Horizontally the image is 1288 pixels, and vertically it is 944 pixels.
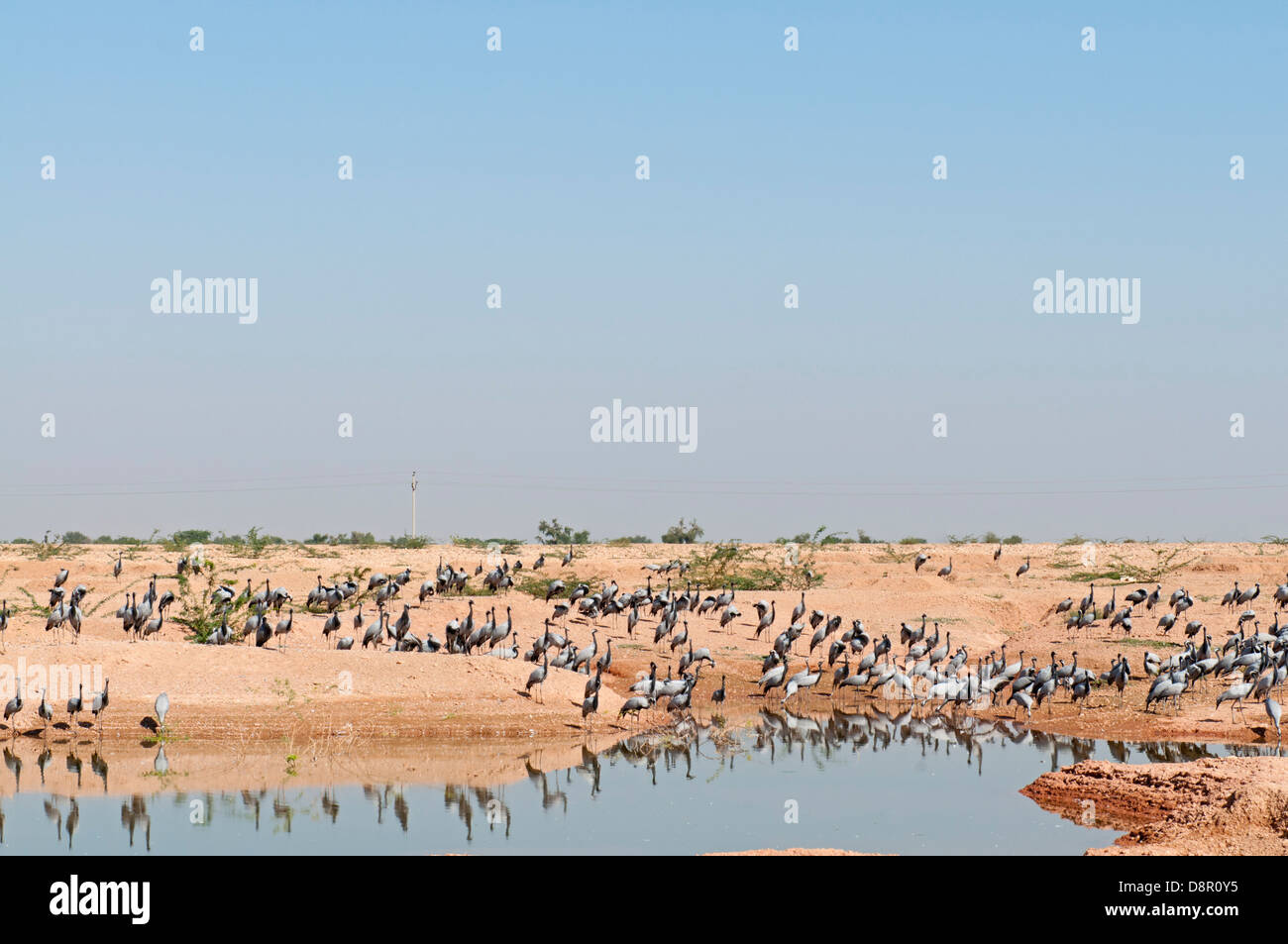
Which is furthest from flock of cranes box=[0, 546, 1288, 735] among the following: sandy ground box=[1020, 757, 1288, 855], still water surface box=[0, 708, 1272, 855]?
sandy ground box=[1020, 757, 1288, 855]

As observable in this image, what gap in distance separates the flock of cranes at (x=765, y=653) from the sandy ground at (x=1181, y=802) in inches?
214

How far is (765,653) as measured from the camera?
29891 millimetres

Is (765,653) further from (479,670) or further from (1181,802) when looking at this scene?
(1181,802)

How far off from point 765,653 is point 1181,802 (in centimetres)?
1563

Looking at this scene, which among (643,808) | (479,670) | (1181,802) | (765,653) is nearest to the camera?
(1181,802)

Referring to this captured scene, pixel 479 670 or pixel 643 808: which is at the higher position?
pixel 479 670

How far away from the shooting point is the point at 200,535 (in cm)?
6431

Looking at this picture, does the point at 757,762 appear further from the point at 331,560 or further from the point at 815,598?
Result: the point at 331,560

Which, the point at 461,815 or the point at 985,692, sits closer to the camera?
the point at 461,815

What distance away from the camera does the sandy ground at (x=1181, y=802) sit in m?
12.9

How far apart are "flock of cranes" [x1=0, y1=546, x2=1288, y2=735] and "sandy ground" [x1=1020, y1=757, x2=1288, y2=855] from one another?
5.43m

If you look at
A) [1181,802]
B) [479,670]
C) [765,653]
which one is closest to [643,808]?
[1181,802]
